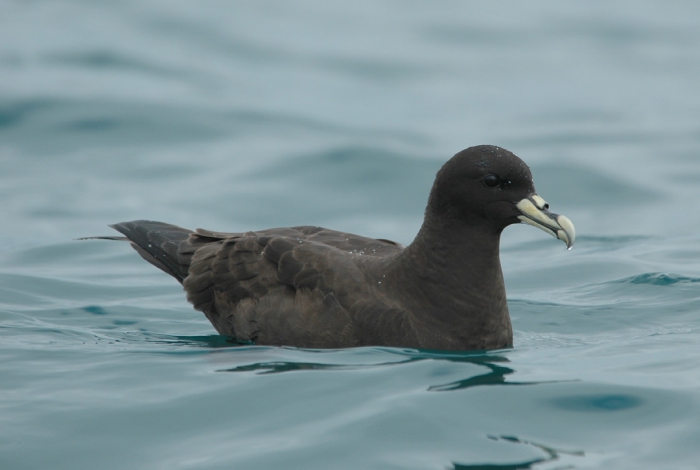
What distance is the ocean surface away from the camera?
5.20m

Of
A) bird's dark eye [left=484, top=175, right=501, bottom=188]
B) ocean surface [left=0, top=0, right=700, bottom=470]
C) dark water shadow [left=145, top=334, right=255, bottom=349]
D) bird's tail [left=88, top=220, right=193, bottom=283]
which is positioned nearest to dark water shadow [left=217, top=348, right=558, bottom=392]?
ocean surface [left=0, top=0, right=700, bottom=470]

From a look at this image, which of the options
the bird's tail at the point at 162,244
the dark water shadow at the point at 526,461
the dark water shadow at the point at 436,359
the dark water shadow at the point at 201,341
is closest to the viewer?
the dark water shadow at the point at 526,461

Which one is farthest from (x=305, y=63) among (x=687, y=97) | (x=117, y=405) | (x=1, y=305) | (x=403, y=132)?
(x=117, y=405)

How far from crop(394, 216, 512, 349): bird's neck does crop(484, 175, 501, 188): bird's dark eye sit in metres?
0.30

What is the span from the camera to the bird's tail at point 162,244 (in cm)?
778

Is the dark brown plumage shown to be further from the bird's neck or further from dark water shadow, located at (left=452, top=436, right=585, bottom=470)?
dark water shadow, located at (left=452, top=436, right=585, bottom=470)

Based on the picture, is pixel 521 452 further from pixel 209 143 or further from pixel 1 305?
pixel 209 143

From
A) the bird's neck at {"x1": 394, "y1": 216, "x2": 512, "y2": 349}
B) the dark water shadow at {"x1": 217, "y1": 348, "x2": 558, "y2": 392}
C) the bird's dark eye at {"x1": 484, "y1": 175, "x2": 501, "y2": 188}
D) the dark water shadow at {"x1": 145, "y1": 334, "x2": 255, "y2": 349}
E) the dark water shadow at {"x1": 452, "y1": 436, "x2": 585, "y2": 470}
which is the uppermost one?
the bird's dark eye at {"x1": 484, "y1": 175, "x2": 501, "y2": 188}

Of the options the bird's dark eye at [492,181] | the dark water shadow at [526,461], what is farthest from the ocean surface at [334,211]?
the bird's dark eye at [492,181]

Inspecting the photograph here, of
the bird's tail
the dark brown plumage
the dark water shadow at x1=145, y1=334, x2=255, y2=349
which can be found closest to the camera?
the dark brown plumage

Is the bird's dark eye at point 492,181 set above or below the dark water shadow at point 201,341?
above

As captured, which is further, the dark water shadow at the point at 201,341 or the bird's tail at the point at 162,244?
the bird's tail at the point at 162,244

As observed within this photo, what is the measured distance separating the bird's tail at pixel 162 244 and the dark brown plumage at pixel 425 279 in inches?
34.5

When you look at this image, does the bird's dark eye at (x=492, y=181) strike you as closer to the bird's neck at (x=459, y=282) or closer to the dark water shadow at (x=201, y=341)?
the bird's neck at (x=459, y=282)
